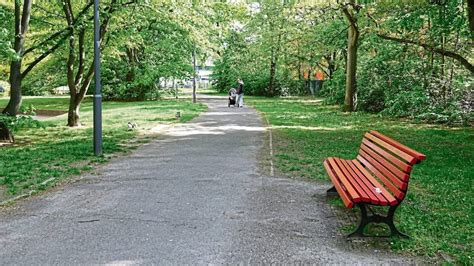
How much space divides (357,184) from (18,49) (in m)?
9.77

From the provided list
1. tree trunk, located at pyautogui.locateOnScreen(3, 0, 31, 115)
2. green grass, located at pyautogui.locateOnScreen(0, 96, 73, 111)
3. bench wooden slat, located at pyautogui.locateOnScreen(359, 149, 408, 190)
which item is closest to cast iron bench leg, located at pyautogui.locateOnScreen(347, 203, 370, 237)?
bench wooden slat, located at pyautogui.locateOnScreen(359, 149, 408, 190)

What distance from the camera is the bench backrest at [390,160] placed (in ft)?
15.9

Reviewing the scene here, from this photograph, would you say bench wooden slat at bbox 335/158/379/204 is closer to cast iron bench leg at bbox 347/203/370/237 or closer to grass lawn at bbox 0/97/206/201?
cast iron bench leg at bbox 347/203/370/237

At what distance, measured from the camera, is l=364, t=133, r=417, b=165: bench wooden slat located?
4789 millimetres

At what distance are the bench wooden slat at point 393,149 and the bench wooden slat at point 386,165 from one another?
134 mm

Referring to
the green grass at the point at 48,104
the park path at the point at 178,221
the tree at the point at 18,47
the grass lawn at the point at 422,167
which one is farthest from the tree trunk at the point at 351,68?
the green grass at the point at 48,104

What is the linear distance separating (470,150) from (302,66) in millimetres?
34784

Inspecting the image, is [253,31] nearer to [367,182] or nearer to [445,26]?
[445,26]

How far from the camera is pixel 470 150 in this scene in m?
11.1

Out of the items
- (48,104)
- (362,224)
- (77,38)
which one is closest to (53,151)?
(77,38)

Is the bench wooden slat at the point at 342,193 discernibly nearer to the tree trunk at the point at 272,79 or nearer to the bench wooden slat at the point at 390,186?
the bench wooden slat at the point at 390,186

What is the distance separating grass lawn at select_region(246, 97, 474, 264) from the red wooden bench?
0.38m

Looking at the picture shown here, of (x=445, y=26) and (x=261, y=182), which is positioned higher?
(x=445, y=26)

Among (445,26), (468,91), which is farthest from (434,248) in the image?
(468,91)
